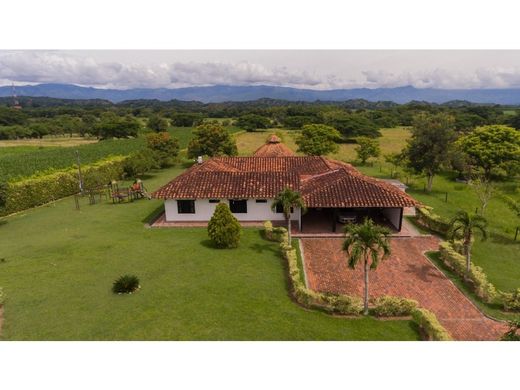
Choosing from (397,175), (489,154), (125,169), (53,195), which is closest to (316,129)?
(397,175)

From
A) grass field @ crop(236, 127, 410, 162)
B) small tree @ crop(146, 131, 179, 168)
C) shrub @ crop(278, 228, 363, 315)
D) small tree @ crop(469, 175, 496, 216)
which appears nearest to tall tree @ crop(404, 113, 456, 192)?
small tree @ crop(469, 175, 496, 216)

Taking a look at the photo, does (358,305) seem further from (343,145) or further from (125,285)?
(343,145)

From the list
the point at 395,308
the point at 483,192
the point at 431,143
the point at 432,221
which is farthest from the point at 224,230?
the point at 483,192

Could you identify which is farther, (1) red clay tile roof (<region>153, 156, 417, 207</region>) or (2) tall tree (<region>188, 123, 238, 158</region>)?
(2) tall tree (<region>188, 123, 238, 158</region>)

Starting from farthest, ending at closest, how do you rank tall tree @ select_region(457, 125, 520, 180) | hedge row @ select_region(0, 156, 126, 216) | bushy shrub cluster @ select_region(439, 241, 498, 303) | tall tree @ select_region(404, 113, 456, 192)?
tall tree @ select_region(457, 125, 520, 180) < tall tree @ select_region(404, 113, 456, 192) < hedge row @ select_region(0, 156, 126, 216) < bushy shrub cluster @ select_region(439, 241, 498, 303)

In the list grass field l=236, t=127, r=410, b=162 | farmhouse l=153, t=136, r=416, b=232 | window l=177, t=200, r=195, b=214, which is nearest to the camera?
farmhouse l=153, t=136, r=416, b=232

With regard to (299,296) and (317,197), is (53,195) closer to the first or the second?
(317,197)

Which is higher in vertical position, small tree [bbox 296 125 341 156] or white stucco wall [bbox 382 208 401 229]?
small tree [bbox 296 125 341 156]

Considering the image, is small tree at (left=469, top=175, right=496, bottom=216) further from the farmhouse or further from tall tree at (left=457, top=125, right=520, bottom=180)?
the farmhouse

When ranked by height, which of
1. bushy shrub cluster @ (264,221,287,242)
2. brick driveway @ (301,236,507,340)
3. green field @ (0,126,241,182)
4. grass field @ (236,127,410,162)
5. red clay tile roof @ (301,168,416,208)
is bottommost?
grass field @ (236,127,410,162)
